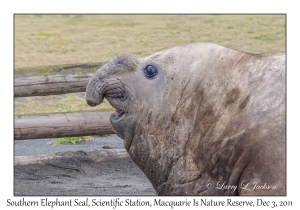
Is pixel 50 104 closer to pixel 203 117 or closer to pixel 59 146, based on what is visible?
pixel 59 146


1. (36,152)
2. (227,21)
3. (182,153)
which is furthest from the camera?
(227,21)

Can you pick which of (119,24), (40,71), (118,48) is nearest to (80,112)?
(40,71)

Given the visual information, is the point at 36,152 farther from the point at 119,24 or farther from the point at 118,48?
the point at 119,24

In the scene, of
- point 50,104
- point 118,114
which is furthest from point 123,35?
point 118,114

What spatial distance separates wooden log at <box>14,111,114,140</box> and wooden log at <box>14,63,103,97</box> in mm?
267

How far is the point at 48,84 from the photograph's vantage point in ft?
23.3

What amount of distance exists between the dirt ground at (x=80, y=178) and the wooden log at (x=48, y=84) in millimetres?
730

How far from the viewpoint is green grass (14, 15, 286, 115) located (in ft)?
47.3

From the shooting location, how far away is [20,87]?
7016 millimetres

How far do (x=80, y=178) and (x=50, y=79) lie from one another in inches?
46.3

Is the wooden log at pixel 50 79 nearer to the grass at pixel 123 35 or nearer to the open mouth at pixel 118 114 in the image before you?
the open mouth at pixel 118 114

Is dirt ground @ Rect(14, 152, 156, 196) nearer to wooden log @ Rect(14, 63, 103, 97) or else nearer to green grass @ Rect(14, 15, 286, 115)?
wooden log @ Rect(14, 63, 103, 97)

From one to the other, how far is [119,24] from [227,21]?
300cm

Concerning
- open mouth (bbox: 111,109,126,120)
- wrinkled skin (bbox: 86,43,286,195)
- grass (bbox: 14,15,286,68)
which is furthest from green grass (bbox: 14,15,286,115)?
wrinkled skin (bbox: 86,43,286,195)
